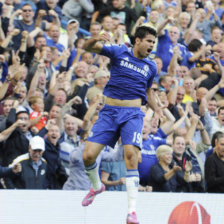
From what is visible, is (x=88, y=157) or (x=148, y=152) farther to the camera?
(x=148, y=152)

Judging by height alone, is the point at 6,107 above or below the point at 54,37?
below

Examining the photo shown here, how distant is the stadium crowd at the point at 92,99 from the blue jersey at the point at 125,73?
0.53 m

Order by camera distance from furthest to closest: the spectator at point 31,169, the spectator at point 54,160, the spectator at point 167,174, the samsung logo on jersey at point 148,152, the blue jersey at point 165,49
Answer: the blue jersey at point 165,49 < the samsung logo on jersey at point 148,152 < the spectator at point 54,160 < the spectator at point 167,174 < the spectator at point 31,169

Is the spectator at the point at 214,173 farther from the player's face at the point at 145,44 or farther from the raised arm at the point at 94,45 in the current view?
the raised arm at the point at 94,45

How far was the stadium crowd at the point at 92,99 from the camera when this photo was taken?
13375mm

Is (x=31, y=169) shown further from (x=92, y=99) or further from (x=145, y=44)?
(x=145, y=44)

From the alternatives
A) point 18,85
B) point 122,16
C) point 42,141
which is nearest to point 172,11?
point 122,16

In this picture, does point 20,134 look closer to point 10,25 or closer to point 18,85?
point 18,85

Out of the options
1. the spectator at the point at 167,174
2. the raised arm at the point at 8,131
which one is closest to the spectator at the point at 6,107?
the raised arm at the point at 8,131

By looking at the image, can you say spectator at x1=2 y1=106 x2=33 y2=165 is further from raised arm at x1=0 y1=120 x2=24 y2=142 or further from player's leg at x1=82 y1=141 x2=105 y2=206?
player's leg at x1=82 y1=141 x2=105 y2=206

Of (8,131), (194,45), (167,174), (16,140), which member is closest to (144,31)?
(167,174)

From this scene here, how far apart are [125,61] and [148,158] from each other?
3.70 m

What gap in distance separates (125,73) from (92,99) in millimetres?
5063

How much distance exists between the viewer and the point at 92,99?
15.6m
